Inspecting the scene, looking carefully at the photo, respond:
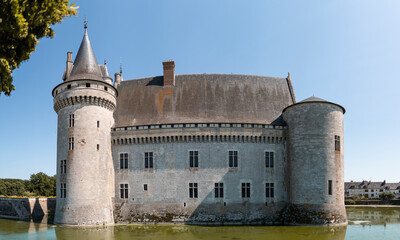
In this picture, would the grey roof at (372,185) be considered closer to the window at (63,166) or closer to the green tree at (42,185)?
the green tree at (42,185)

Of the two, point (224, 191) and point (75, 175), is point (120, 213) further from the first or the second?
point (224, 191)

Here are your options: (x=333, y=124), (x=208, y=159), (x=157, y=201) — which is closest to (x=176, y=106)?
(x=208, y=159)

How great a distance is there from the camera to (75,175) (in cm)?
2655

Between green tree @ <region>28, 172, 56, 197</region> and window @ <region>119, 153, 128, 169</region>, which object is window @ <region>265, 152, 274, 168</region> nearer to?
window @ <region>119, 153, 128, 169</region>

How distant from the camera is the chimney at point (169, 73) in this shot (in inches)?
1308

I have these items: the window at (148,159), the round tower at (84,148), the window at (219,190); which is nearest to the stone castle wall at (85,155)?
the round tower at (84,148)

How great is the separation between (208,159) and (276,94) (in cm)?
991

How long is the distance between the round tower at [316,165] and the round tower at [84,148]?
15.1m

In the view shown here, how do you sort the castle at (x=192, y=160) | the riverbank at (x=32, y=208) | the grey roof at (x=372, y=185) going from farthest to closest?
the grey roof at (x=372, y=185) → the riverbank at (x=32, y=208) → the castle at (x=192, y=160)

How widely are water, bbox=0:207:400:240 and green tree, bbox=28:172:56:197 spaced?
2441cm

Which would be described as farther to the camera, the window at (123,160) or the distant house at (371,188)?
the distant house at (371,188)

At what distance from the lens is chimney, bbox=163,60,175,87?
1308 inches

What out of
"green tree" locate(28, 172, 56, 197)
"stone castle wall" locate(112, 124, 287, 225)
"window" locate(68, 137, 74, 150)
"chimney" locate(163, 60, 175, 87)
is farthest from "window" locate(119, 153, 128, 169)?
"green tree" locate(28, 172, 56, 197)

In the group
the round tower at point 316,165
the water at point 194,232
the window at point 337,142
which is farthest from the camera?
the window at point 337,142
